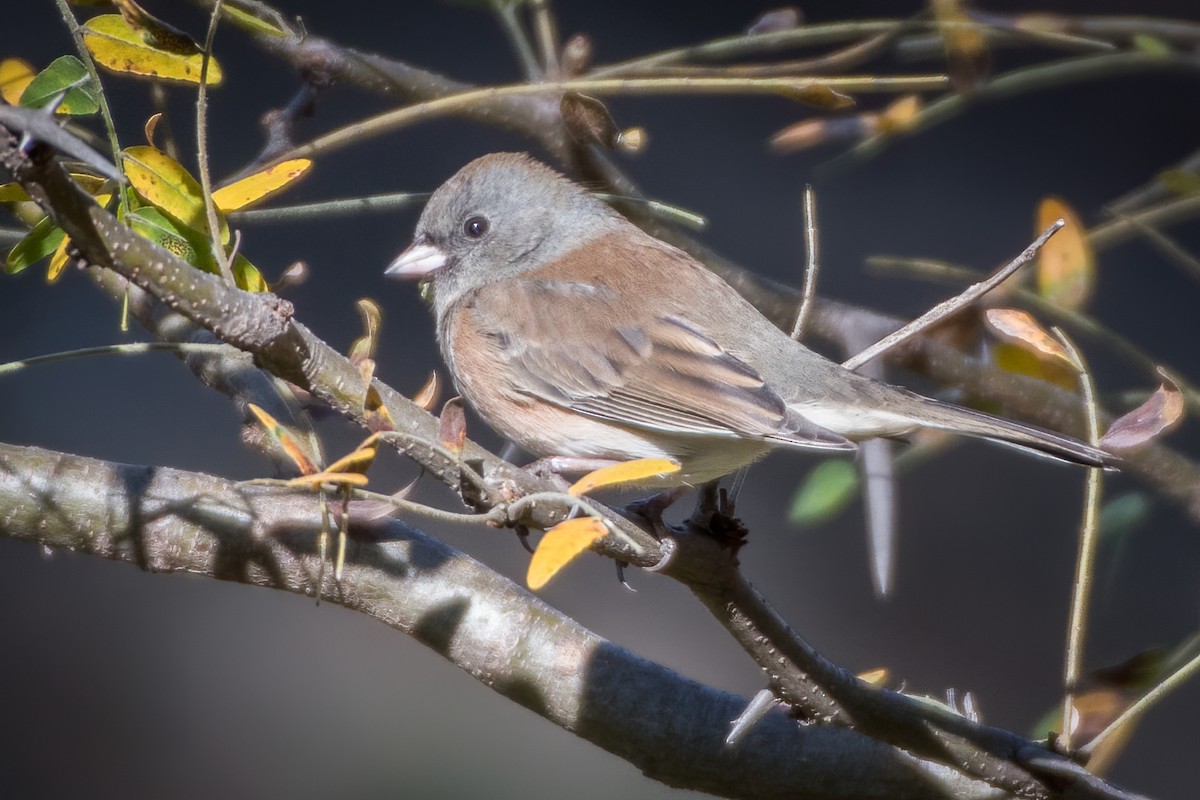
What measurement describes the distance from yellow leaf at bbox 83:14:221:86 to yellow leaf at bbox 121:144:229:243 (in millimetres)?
79

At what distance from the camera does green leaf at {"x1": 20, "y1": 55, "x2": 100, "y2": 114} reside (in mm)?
928

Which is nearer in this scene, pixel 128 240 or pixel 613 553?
pixel 128 240

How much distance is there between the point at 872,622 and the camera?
117 inches

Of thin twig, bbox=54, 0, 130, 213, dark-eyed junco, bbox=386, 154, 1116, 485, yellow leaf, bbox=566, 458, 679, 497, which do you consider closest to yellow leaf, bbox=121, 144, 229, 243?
→ thin twig, bbox=54, 0, 130, 213

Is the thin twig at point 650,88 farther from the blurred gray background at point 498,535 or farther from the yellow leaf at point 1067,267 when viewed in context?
the blurred gray background at point 498,535

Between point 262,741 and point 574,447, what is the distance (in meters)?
1.77

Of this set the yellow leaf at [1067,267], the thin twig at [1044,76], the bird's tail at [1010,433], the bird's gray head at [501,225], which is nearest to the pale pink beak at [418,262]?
the bird's gray head at [501,225]

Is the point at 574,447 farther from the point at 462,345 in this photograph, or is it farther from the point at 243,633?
the point at 243,633

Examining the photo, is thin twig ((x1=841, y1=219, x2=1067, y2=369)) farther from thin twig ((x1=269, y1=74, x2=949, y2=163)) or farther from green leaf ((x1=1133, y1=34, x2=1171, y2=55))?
green leaf ((x1=1133, y1=34, x2=1171, y2=55))

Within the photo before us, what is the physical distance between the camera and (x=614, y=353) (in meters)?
1.64

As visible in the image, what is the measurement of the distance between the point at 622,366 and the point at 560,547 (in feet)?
2.77

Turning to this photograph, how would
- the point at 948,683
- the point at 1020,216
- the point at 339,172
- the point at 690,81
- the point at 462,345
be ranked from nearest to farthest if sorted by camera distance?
the point at 690,81, the point at 462,345, the point at 948,683, the point at 339,172, the point at 1020,216

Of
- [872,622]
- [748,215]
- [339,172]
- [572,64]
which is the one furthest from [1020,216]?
[572,64]

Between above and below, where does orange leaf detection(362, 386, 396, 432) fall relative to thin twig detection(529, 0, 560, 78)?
below
